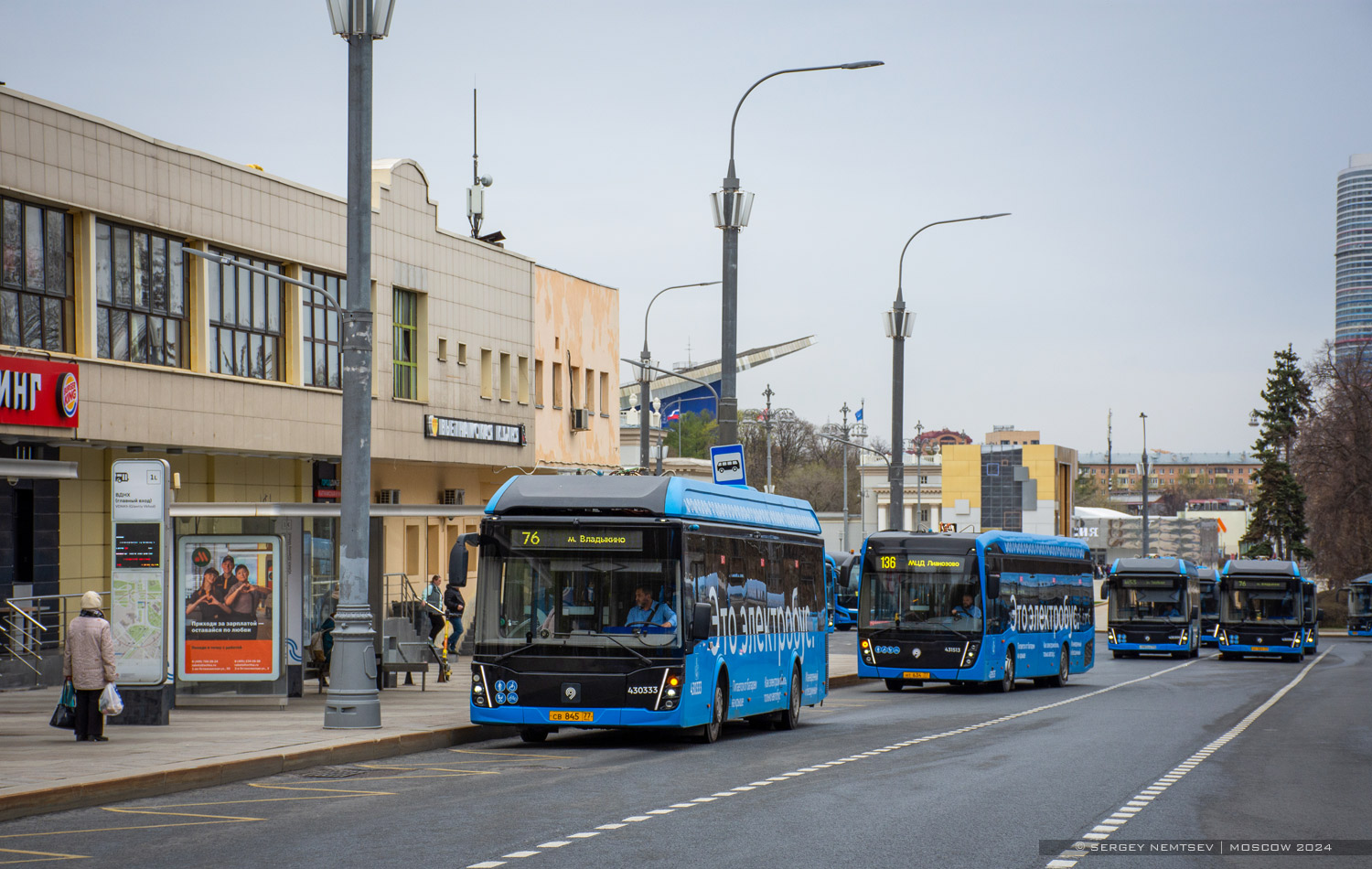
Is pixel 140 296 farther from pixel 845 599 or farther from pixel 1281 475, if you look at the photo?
pixel 1281 475

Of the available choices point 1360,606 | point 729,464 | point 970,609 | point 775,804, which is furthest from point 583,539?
point 1360,606

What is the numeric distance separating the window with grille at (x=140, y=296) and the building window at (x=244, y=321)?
878mm

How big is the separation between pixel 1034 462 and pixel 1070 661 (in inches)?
3730

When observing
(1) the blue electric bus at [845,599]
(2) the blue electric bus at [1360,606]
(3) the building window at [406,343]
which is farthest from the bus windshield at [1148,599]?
(2) the blue electric bus at [1360,606]

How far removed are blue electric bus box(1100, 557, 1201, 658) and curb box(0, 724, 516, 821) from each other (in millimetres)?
36625

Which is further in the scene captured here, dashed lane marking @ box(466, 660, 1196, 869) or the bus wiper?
the bus wiper

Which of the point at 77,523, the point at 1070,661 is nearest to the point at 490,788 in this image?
the point at 77,523

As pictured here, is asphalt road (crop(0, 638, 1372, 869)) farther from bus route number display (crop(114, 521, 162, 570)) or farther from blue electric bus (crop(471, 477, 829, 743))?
bus route number display (crop(114, 521, 162, 570))

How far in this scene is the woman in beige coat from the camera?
16.5 metres

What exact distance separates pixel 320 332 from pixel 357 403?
16.6 m

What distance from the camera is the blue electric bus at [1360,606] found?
266ft

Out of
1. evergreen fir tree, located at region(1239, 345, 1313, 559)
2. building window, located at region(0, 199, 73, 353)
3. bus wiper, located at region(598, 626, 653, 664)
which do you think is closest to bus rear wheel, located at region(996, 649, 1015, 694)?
bus wiper, located at region(598, 626, 653, 664)

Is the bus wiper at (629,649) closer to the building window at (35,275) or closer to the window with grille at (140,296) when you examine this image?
the building window at (35,275)

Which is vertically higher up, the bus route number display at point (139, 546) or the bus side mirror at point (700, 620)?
the bus route number display at point (139, 546)
